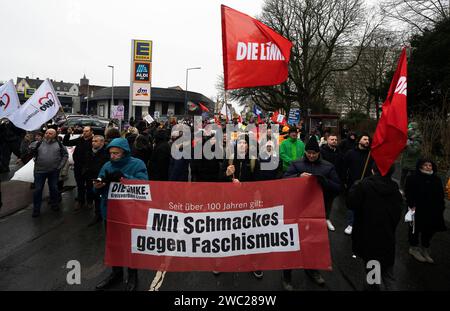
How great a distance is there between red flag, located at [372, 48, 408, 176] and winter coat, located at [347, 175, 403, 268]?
18 centimetres

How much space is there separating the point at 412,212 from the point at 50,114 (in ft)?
24.8

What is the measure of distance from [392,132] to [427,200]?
187 cm

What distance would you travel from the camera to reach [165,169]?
7.06m

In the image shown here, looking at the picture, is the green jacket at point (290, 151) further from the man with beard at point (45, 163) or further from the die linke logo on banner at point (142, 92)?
the die linke logo on banner at point (142, 92)

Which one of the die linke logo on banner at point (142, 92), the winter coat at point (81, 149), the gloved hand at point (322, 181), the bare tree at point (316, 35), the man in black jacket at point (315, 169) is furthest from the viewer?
the bare tree at point (316, 35)

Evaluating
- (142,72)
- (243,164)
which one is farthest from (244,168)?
(142,72)

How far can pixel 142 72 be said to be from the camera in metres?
23.8

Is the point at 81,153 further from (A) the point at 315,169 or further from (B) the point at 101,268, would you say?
(A) the point at 315,169

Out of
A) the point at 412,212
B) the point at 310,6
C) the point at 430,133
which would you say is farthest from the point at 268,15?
the point at 412,212

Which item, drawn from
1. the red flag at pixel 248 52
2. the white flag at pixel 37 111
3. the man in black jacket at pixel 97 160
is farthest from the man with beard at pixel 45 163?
the red flag at pixel 248 52

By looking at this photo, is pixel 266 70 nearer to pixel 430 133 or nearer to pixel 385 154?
pixel 385 154

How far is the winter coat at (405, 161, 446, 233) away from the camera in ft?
15.5

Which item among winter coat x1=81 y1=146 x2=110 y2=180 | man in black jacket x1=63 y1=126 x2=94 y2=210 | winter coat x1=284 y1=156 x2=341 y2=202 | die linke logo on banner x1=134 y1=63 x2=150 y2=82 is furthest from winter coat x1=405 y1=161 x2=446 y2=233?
die linke logo on banner x1=134 y1=63 x2=150 y2=82

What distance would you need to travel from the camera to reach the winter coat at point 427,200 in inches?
185
